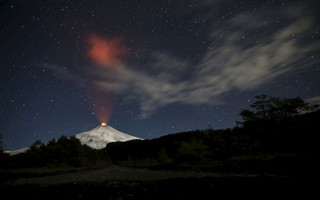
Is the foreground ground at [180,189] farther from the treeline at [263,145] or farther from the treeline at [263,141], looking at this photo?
the treeline at [263,141]

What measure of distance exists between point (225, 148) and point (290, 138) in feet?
38.0

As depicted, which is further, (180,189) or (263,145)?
(263,145)

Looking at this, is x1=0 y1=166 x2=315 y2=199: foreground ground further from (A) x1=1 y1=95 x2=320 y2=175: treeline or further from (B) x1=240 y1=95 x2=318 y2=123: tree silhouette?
(B) x1=240 y1=95 x2=318 y2=123: tree silhouette

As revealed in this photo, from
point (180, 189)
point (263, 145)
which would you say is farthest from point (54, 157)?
point (180, 189)

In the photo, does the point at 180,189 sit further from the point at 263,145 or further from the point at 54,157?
the point at 54,157

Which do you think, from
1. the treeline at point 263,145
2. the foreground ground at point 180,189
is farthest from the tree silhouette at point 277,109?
the foreground ground at point 180,189

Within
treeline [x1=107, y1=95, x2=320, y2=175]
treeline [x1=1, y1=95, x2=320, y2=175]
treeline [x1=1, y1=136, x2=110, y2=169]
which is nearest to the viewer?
treeline [x1=1, y1=95, x2=320, y2=175]

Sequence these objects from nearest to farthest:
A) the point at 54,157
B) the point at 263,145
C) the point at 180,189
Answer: the point at 180,189 → the point at 263,145 → the point at 54,157

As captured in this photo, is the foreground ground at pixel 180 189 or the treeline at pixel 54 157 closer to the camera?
the foreground ground at pixel 180 189

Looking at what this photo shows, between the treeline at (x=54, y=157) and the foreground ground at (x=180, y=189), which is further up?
the treeline at (x=54, y=157)

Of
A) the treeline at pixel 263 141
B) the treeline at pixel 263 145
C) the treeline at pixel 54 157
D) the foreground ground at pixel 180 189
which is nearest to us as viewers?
the foreground ground at pixel 180 189

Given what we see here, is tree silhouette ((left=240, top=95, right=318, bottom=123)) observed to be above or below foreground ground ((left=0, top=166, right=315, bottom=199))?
above

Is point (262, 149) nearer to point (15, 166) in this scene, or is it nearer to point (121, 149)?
point (15, 166)

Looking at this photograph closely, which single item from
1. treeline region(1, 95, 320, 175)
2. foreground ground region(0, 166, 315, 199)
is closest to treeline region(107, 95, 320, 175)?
treeline region(1, 95, 320, 175)
